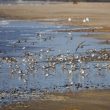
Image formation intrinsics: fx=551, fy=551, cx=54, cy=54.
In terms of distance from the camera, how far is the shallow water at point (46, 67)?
819 inches

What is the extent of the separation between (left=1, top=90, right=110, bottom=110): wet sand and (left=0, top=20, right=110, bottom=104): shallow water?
2.70 feet

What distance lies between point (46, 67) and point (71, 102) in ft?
20.9

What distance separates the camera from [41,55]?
92.8 feet

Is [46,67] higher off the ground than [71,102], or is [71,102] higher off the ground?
[46,67]

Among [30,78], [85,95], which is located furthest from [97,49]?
[85,95]

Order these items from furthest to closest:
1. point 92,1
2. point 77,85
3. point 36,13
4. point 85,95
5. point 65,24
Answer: point 92,1, point 36,13, point 65,24, point 77,85, point 85,95

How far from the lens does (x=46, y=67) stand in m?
24.5

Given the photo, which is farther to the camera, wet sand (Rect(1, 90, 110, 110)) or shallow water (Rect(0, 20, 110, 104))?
shallow water (Rect(0, 20, 110, 104))

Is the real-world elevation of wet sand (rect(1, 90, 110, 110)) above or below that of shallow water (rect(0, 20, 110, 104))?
below

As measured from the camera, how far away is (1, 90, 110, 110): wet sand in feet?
57.8

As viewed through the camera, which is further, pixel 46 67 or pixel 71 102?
pixel 46 67

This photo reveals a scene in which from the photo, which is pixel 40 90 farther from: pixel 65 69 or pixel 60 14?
pixel 60 14

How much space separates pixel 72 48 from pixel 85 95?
40.2 feet

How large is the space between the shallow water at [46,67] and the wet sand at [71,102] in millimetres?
824
